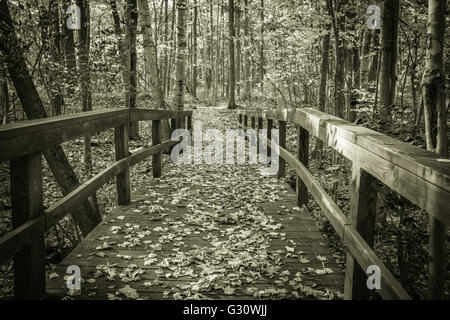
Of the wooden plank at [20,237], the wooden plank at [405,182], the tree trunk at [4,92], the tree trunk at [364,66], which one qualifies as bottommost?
the wooden plank at [20,237]

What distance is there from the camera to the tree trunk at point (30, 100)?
210 inches

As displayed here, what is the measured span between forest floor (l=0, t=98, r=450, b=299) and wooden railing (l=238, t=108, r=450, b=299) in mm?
518

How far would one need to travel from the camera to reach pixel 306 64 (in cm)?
1523

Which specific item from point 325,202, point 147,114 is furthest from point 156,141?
point 325,202

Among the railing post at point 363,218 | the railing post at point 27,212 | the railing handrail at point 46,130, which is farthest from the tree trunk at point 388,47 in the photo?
the railing post at point 27,212

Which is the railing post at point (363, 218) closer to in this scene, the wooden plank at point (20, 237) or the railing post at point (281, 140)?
the wooden plank at point (20, 237)

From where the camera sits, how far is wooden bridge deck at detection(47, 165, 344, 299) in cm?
305

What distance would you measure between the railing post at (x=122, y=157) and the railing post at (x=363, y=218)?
3.30 m

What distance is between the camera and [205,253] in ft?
12.3

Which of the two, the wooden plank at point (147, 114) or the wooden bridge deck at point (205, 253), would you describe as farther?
the wooden plank at point (147, 114)

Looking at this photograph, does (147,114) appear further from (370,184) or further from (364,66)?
(364,66)

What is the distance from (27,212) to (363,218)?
2.37 metres

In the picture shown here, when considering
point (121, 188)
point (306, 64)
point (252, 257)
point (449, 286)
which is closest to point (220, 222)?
point (252, 257)

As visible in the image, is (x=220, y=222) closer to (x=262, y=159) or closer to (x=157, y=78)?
(x=262, y=159)
